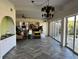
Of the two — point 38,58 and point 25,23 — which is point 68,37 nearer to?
point 38,58

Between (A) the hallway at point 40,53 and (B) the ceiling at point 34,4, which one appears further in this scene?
(B) the ceiling at point 34,4

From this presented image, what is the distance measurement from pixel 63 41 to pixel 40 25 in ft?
26.9

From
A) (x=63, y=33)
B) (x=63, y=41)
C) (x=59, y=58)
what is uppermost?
(x=63, y=33)

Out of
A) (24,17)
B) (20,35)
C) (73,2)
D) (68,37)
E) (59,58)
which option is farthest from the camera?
(24,17)

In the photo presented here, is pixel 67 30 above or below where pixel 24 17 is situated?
below

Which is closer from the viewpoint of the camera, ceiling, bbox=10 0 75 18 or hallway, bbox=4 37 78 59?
hallway, bbox=4 37 78 59

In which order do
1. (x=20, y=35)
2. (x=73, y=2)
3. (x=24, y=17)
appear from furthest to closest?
(x=24, y=17)
(x=20, y=35)
(x=73, y=2)

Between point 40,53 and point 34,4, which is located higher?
point 34,4

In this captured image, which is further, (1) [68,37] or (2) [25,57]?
(1) [68,37]

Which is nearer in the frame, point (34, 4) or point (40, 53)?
point (40, 53)

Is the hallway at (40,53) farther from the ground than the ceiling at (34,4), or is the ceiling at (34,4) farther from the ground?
the ceiling at (34,4)

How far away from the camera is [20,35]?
12539mm

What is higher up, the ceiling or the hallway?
the ceiling

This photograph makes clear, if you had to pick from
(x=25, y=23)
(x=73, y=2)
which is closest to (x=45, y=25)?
(x=25, y=23)
